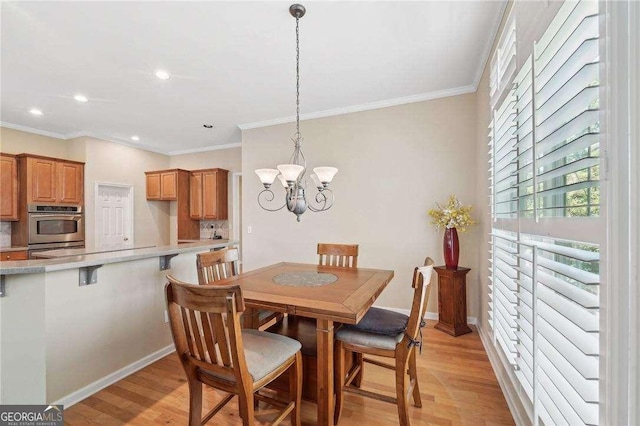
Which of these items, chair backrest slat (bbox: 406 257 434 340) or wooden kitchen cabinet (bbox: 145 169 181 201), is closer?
chair backrest slat (bbox: 406 257 434 340)

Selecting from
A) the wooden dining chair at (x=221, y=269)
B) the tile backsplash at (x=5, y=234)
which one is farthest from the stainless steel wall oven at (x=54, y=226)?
the wooden dining chair at (x=221, y=269)

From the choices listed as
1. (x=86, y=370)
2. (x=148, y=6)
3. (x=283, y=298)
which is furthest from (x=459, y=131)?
(x=86, y=370)

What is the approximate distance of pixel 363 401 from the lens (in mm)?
1873

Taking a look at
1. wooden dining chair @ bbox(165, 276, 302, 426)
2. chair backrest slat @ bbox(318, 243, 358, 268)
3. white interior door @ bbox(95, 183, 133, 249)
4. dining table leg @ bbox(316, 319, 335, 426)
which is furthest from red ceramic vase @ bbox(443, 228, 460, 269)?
white interior door @ bbox(95, 183, 133, 249)

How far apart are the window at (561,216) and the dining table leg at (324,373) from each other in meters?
0.96

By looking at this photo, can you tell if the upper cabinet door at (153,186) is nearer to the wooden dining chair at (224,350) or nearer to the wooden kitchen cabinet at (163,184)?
the wooden kitchen cabinet at (163,184)

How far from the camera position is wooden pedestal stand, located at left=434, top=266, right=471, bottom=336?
2.86 meters

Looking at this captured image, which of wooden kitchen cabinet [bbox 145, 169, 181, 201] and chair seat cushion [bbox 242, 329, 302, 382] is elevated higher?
wooden kitchen cabinet [bbox 145, 169, 181, 201]

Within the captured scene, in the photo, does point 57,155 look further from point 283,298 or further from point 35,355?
point 283,298

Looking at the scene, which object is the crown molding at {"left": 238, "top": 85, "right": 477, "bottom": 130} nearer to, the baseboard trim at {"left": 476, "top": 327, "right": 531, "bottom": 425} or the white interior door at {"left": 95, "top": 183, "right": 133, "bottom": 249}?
the baseboard trim at {"left": 476, "top": 327, "right": 531, "bottom": 425}

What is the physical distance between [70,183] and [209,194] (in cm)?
218

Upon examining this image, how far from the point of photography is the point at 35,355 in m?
1.73

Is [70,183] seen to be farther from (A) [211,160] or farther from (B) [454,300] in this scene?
(B) [454,300]

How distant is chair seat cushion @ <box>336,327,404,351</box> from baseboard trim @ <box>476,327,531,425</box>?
Result: 2.69 ft
